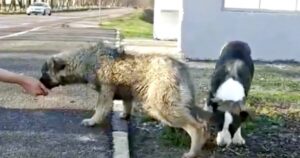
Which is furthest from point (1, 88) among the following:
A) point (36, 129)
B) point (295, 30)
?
point (295, 30)

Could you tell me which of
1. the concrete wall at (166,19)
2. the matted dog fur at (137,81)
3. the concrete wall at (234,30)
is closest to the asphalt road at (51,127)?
the matted dog fur at (137,81)

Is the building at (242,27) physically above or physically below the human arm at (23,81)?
below

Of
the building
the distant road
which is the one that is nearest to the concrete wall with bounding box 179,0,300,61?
the building

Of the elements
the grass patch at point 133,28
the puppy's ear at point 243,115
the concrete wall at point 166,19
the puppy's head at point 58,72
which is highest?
the puppy's head at point 58,72

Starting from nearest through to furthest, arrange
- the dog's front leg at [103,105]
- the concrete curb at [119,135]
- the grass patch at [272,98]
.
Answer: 1. the concrete curb at [119,135]
2. the dog's front leg at [103,105]
3. the grass patch at [272,98]

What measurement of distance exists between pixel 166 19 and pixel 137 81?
1837 centimetres

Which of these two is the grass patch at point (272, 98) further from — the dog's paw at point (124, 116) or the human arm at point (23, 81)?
the human arm at point (23, 81)

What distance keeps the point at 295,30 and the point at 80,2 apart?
114 metres

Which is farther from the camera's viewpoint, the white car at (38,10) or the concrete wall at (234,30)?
the white car at (38,10)

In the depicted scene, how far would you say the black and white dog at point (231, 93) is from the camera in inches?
231

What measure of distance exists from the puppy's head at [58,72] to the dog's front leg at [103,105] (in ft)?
1.29

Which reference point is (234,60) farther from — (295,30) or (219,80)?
(295,30)

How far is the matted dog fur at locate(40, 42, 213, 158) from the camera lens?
6004 mm

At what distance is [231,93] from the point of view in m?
6.07
